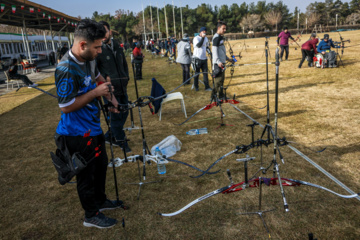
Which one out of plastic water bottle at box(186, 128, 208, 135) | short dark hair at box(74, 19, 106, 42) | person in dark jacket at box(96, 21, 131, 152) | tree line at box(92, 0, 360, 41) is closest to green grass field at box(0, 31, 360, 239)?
plastic water bottle at box(186, 128, 208, 135)

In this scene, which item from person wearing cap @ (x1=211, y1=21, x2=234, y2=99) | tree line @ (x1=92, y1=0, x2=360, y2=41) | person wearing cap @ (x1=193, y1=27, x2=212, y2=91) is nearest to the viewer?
person wearing cap @ (x1=211, y1=21, x2=234, y2=99)

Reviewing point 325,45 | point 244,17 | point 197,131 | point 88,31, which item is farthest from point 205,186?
point 244,17

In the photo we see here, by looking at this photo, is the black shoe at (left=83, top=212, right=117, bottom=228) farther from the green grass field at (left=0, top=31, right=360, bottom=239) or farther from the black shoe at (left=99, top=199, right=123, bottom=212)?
the black shoe at (left=99, top=199, right=123, bottom=212)

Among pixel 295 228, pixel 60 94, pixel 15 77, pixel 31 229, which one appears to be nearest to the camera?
pixel 60 94

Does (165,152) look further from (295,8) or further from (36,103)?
(295,8)

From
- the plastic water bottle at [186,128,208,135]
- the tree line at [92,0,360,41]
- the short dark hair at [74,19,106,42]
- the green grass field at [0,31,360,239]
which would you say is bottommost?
the green grass field at [0,31,360,239]

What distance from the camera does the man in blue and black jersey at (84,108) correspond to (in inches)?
95.1

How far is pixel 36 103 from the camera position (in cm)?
1130

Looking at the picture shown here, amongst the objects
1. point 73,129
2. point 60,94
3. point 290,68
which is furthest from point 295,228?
point 290,68

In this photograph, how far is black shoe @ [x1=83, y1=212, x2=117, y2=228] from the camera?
121 inches

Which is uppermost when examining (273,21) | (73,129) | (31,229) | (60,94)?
(273,21)

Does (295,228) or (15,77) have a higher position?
(15,77)

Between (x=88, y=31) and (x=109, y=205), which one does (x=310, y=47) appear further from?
(x=88, y=31)

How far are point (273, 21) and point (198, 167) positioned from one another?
103 metres
